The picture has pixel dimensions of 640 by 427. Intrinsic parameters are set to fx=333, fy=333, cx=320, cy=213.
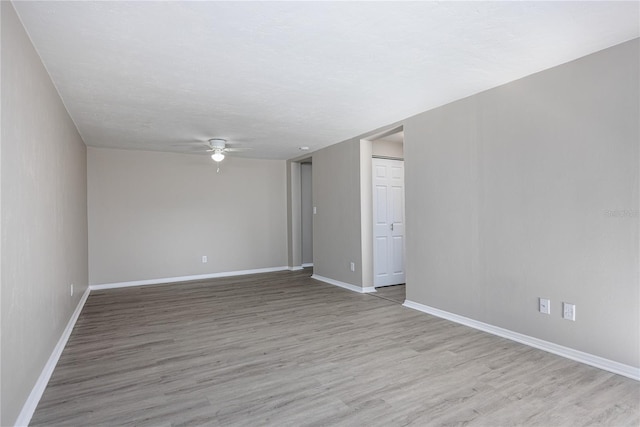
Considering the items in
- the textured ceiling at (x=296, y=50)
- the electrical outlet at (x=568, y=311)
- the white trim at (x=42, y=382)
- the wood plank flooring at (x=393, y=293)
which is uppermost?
the textured ceiling at (x=296, y=50)

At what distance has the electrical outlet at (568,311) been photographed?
8.61ft

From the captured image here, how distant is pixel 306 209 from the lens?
24.2 ft

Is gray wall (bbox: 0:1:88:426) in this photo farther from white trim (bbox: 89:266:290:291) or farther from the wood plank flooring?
the wood plank flooring

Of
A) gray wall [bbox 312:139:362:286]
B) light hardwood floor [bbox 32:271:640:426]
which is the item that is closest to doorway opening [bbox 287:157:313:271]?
gray wall [bbox 312:139:362:286]

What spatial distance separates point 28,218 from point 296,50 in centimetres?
205

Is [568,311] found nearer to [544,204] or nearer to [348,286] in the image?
[544,204]

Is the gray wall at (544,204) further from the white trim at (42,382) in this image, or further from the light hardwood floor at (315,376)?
the white trim at (42,382)

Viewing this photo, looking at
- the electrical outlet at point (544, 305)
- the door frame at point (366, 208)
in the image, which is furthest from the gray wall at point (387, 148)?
the electrical outlet at point (544, 305)

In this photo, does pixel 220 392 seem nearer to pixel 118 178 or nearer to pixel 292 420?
pixel 292 420

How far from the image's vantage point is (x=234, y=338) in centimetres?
320

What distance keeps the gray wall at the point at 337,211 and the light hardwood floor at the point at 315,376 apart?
4.78 ft

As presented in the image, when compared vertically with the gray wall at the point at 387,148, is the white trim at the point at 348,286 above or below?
below

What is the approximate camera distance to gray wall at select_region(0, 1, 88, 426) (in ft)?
5.54

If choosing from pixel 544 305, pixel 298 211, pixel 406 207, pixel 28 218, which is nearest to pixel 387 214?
pixel 406 207
